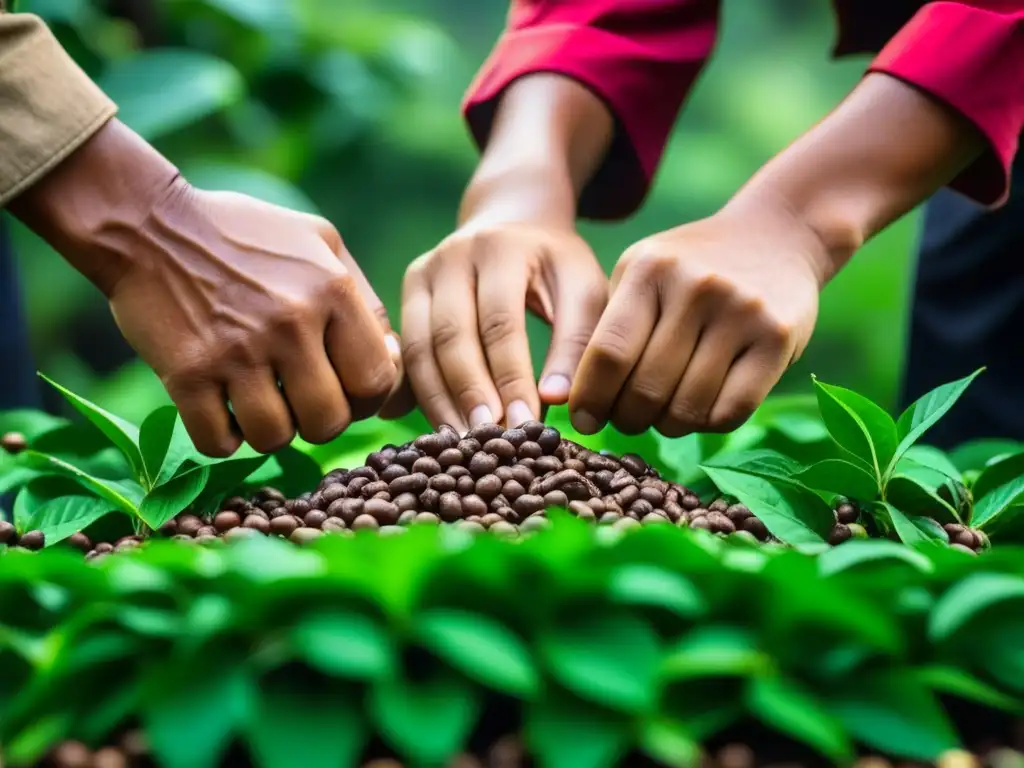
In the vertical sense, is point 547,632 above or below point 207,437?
above

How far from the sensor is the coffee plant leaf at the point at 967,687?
61 centimetres

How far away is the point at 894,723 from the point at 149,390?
241cm

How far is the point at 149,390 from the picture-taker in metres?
2.74

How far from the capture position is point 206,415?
0.97 metres

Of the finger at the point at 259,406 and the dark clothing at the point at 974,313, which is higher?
the finger at the point at 259,406

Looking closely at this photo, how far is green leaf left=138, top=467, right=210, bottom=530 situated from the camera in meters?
0.95

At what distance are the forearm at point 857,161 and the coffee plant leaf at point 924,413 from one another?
0.58ft

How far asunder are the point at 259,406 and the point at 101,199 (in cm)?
22

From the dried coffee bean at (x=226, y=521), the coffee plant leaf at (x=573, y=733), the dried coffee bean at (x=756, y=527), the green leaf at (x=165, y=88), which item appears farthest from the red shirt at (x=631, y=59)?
the green leaf at (x=165, y=88)

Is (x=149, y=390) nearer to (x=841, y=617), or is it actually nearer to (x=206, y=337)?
(x=206, y=337)

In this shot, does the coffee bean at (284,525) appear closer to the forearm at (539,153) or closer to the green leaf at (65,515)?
the green leaf at (65,515)

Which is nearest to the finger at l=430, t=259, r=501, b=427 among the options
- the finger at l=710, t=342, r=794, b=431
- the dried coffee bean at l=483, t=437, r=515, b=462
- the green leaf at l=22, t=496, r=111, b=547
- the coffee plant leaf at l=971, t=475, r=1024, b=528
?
the dried coffee bean at l=483, t=437, r=515, b=462

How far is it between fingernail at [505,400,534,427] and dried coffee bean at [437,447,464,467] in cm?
12

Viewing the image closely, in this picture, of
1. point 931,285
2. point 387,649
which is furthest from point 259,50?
point 387,649
